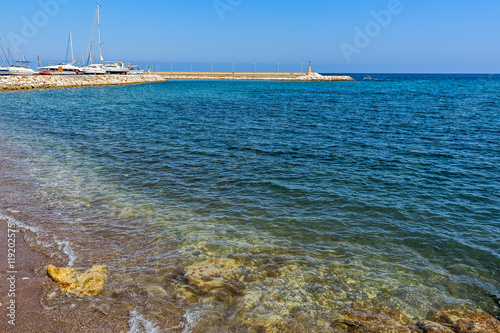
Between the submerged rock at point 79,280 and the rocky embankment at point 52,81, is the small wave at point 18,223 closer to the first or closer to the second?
the submerged rock at point 79,280

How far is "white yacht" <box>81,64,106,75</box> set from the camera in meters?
Result: 110

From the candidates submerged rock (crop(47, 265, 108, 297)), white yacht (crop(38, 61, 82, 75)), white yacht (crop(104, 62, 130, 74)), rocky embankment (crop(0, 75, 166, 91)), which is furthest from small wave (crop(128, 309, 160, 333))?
white yacht (crop(104, 62, 130, 74))

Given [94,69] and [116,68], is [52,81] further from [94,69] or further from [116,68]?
[116,68]

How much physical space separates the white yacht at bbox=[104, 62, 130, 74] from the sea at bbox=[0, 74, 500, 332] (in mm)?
111502

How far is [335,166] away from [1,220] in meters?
13.9

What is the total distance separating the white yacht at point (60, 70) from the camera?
10161 cm

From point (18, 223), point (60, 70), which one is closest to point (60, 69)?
point (60, 70)

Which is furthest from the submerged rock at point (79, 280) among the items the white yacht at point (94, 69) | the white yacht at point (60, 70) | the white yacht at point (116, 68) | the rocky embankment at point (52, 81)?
the white yacht at point (116, 68)

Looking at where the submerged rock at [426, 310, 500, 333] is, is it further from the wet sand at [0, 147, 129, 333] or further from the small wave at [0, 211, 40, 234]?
the small wave at [0, 211, 40, 234]

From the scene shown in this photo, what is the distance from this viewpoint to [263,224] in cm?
1043

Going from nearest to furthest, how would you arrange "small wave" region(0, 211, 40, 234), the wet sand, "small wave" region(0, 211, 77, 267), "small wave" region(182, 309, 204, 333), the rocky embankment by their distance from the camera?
the wet sand → "small wave" region(182, 309, 204, 333) → "small wave" region(0, 211, 77, 267) → "small wave" region(0, 211, 40, 234) → the rocky embankment

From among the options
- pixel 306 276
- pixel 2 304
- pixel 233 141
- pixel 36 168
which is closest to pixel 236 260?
pixel 306 276

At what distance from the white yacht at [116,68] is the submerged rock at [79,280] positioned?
5106 inches

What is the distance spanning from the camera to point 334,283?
7.43 metres
